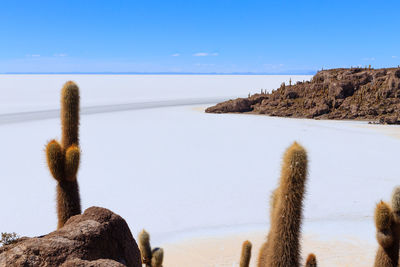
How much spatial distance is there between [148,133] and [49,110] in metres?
15.8

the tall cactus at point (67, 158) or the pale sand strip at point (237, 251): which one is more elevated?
the tall cactus at point (67, 158)

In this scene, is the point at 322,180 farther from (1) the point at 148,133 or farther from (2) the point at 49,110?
(2) the point at 49,110

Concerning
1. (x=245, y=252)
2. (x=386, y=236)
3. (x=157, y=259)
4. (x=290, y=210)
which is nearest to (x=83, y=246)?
(x=290, y=210)

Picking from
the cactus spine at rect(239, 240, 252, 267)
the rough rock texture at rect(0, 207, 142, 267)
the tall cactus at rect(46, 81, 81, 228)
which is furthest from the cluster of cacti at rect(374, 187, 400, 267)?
the tall cactus at rect(46, 81, 81, 228)

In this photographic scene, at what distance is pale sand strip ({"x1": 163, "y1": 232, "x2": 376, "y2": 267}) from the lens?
7387 mm

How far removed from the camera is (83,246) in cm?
350

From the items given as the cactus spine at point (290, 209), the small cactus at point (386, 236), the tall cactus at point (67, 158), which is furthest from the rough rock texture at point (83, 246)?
the small cactus at point (386, 236)

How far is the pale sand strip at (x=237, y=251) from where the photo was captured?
7.39 metres

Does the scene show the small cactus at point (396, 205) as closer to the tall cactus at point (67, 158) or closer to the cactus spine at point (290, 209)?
the cactus spine at point (290, 209)

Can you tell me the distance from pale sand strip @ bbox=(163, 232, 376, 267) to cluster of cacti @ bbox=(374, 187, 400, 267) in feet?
9.58

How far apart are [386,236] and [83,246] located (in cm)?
324

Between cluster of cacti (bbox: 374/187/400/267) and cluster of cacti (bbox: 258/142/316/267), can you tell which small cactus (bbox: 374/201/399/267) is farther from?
cluster of cacti (bbox: 258/142/316/267)

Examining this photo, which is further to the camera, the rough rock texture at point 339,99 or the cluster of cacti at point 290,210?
the rough rock texture at point 339,99

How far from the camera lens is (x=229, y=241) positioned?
28.1 ft
